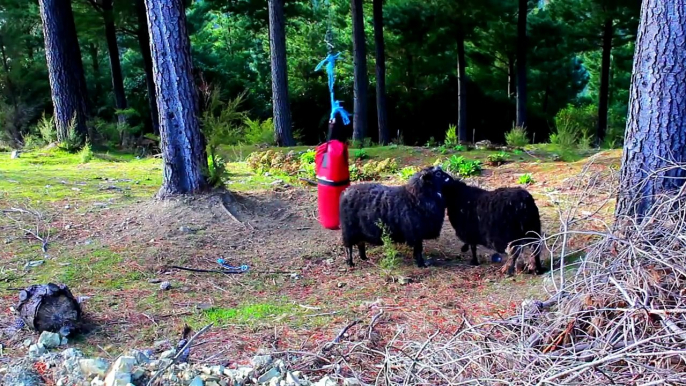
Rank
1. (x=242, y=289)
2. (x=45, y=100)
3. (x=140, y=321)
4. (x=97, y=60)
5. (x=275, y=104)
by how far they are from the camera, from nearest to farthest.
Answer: (x=140, y=321) → (x=242, y=289) → (x=275, y=104) → (x=45, y=100) → (x=97, y=60)

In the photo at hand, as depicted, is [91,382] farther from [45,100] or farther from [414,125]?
[414,125]

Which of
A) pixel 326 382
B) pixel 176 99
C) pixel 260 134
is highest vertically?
pixel 176 99

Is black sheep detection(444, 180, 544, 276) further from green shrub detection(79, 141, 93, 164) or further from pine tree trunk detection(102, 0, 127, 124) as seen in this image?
pine tree trunk detection(102, 0, 127, 124)

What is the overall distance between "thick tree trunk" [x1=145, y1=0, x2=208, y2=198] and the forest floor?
14.9 inches

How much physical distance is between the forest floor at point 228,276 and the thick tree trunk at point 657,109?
0.48 m

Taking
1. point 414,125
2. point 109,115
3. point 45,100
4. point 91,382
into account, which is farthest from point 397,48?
point 91,382

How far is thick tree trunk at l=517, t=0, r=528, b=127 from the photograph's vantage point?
1870cm

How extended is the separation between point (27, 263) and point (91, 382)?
273 cm

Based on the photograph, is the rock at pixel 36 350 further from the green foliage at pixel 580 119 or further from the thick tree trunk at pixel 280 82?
the green foliage at pixel 580 119

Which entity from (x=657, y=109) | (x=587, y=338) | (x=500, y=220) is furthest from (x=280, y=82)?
(x=587, y=338)

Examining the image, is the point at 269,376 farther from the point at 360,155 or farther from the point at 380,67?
the point at 380,67

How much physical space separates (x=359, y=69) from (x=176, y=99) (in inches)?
446

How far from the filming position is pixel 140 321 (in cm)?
499

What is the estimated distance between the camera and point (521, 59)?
1908 centimetres
